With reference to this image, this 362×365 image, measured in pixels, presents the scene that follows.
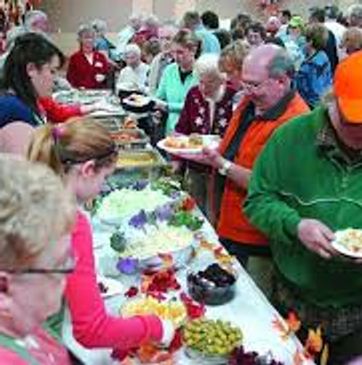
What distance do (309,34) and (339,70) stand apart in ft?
13.2

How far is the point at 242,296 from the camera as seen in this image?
6.75 ft

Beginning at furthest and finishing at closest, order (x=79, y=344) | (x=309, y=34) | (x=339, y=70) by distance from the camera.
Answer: (x=309, y=34) → (x=339, y=70) → (x=79, y=344)

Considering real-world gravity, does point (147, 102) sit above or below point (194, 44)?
below

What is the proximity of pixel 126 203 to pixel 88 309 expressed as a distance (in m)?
1.26

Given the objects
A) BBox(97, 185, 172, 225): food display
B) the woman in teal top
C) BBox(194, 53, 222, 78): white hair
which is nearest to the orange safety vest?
BBox(97, 185, 172, 225): food display

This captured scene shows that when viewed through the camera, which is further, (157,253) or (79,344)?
(157,253)

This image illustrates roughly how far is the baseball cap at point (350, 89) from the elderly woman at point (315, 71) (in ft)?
11.7

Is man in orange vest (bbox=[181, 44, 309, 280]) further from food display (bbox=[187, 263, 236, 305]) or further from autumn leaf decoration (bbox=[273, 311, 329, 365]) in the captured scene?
autumn leaf decoration (bbox=[273, 311, 329, 365])

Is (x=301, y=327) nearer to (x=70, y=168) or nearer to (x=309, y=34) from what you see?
(x=70, y=168)

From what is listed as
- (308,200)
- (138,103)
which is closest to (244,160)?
(308,200)

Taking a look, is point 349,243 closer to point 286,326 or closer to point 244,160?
point 286,326

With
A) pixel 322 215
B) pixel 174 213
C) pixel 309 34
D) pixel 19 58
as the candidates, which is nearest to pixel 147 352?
pixel 322 215

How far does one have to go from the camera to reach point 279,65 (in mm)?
2590

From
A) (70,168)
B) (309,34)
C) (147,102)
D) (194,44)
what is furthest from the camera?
(309,34)
